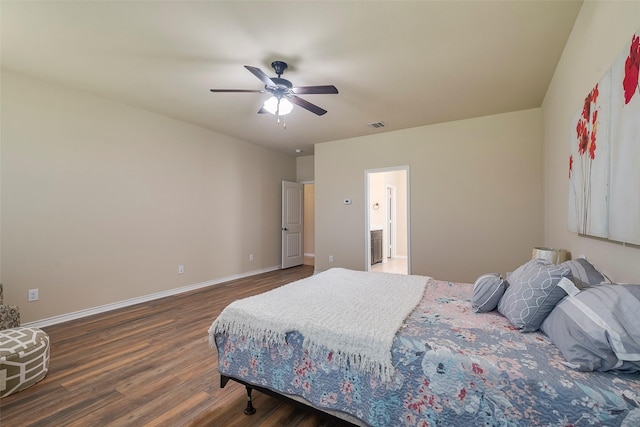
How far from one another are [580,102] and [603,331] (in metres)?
1.90

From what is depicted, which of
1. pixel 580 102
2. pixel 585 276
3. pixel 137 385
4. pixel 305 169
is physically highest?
pixel 305 169

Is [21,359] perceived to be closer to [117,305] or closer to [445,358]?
[117,305]

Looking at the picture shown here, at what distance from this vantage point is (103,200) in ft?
11.6

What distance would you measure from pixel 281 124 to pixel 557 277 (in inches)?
159

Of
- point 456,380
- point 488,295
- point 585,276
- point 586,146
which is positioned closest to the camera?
point 456,380

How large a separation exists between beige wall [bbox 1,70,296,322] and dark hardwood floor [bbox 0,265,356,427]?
1.86 ft

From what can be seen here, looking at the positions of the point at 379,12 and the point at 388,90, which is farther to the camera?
the point at 388,90

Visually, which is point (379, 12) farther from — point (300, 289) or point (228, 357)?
point (228, 357)

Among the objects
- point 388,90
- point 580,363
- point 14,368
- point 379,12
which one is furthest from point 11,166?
point 580,363

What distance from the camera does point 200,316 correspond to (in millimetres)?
3363

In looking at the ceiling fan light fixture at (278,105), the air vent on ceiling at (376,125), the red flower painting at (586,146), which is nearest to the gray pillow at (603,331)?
the red flower painting at (586,146)

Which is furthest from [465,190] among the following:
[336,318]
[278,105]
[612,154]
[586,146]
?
[336,318]

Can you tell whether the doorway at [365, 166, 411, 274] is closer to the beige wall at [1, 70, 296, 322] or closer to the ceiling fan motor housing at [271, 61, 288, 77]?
the beige wall at [1, 70, 296, 322]

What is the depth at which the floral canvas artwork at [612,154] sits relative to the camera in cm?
123
